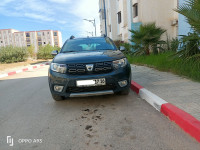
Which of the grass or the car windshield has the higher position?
the car windshield

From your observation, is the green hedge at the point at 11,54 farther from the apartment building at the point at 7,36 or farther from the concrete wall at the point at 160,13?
the apartment building at the point at 7,36

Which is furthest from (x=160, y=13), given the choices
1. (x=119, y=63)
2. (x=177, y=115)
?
(x=177, y=115)

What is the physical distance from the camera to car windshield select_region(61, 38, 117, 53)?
410 cm

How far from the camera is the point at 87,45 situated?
4277 mm

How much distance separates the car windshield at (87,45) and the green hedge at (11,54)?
2525 cm

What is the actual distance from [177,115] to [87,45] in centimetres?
285

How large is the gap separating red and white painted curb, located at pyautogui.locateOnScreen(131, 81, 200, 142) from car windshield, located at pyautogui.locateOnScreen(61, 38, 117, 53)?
1.65 metres

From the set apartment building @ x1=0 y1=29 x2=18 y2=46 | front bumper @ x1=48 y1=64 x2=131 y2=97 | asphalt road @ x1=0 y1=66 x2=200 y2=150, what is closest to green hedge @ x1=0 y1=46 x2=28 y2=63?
asphalt road @ x1=0 y1=66 x2=200 y2=150

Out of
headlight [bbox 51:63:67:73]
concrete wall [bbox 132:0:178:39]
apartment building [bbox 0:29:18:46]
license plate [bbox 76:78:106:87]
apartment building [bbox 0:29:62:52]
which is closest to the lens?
license plate [bbox 76:78:106:87]

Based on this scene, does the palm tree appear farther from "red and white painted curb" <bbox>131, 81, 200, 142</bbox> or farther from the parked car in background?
the parked car in background

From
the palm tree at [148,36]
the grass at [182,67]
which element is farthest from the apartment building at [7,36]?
the grass at [182,67]

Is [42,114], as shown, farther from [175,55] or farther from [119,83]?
[175,55]

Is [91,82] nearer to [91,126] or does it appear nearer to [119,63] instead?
[119,63]

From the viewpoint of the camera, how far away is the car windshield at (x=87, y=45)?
4098mm
